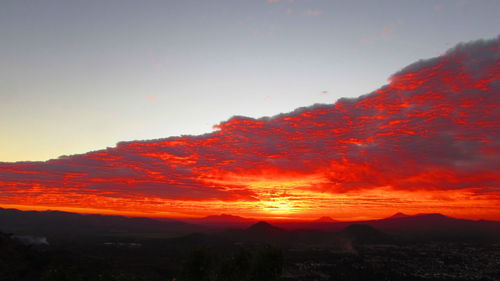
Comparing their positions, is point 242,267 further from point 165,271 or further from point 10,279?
point 165,271

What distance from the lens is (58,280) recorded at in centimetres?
7962

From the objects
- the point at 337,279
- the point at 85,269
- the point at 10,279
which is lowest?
the point at 337,279

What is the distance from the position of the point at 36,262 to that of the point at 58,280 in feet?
288

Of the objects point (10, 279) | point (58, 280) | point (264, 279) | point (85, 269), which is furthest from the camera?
point (85, 269)

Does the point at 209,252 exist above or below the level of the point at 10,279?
above

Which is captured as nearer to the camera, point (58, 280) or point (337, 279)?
point (58, 280)

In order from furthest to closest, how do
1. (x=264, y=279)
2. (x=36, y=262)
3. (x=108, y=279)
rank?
(x=36, y=262), (x=264, y=279), (x=108, y=279)

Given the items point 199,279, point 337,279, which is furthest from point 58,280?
point 337,279

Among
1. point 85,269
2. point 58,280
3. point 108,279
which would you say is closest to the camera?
point 58,280

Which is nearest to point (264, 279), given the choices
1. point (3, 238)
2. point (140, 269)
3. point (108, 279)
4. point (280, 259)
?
point (280, 259)

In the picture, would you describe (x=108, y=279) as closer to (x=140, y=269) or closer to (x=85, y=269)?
(x=85, y=269)

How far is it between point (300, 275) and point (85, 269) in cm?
12053

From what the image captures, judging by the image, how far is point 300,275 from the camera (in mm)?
199500

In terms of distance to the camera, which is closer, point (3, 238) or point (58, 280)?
point (58, 280)
